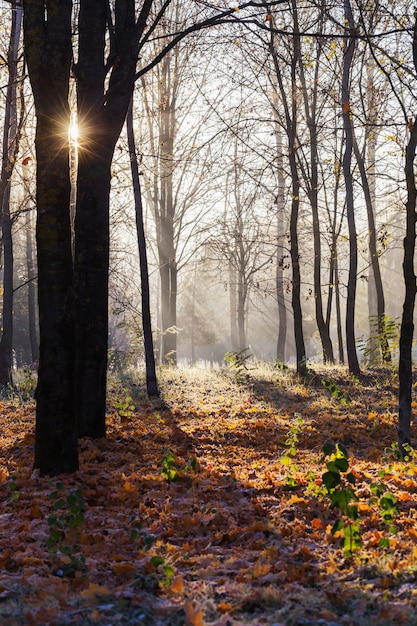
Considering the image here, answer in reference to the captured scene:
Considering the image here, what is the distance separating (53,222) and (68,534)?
9.36ft

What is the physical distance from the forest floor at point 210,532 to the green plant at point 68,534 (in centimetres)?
1

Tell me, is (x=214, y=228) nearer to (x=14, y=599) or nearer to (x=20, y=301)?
(x=20, y=301)

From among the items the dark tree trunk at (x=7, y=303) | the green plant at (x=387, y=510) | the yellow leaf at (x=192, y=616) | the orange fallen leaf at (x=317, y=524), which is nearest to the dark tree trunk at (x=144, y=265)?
the dark tree trunk at (x=7, y=303)

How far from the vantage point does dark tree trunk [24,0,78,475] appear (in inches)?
219

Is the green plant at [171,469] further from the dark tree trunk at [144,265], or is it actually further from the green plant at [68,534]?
the dark tree trunk at [144,265]

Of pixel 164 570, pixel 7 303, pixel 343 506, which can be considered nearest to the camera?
pixel 164 570

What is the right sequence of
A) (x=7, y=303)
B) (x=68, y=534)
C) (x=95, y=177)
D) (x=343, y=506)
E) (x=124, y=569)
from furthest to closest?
(x=7, y=303) → (x=95, y=177) → (x=68, y=534) → (x=343, y=506) → (x=124, y=569)

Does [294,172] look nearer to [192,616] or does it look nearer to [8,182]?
[8,182]

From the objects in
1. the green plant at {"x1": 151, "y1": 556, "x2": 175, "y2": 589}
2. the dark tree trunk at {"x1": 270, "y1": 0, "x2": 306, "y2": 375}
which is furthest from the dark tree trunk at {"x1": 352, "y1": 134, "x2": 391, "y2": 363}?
the green plant at {"x1": 151, "y1": 556, "x2": 175, "y2": 589}

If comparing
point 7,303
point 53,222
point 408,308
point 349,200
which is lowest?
point 408,308

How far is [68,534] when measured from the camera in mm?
4328

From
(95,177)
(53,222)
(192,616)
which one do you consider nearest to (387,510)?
(192,616)

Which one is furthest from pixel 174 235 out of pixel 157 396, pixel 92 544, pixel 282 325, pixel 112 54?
pixel 92 544

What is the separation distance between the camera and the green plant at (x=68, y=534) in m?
3.73
